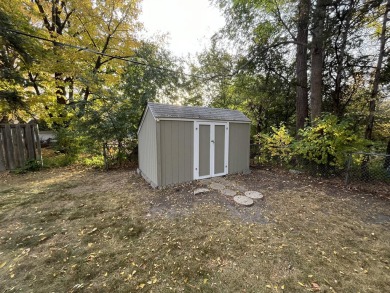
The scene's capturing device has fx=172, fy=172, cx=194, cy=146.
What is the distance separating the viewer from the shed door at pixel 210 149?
4.95m

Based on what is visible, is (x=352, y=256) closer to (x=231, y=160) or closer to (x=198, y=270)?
(x=198, y=270)

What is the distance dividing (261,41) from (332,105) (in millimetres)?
4120

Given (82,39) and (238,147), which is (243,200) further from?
(82,39)

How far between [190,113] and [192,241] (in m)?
3.27

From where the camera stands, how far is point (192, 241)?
8.35ft

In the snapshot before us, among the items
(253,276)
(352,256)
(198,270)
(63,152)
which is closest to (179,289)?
(198,270)

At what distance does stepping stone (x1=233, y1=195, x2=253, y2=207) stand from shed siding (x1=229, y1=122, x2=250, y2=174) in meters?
1.74

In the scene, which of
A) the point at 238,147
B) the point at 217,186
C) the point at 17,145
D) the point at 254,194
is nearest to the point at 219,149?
the point at 238,147

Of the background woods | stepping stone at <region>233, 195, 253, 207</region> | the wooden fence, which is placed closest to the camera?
stepping stone at <region>233, 195, 253, 207</region>

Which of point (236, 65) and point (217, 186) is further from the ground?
point (236, 65)

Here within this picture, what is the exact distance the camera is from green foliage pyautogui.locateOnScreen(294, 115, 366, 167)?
4.76 m

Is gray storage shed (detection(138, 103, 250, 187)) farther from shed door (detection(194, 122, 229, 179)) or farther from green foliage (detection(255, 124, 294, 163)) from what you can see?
green foliage (detection(255, 124, 294, 163))

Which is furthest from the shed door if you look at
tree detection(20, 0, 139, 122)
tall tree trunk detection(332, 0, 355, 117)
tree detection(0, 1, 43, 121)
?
tree detection(0, 1, 43, 121)

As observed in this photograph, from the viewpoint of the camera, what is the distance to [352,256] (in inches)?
87.0
